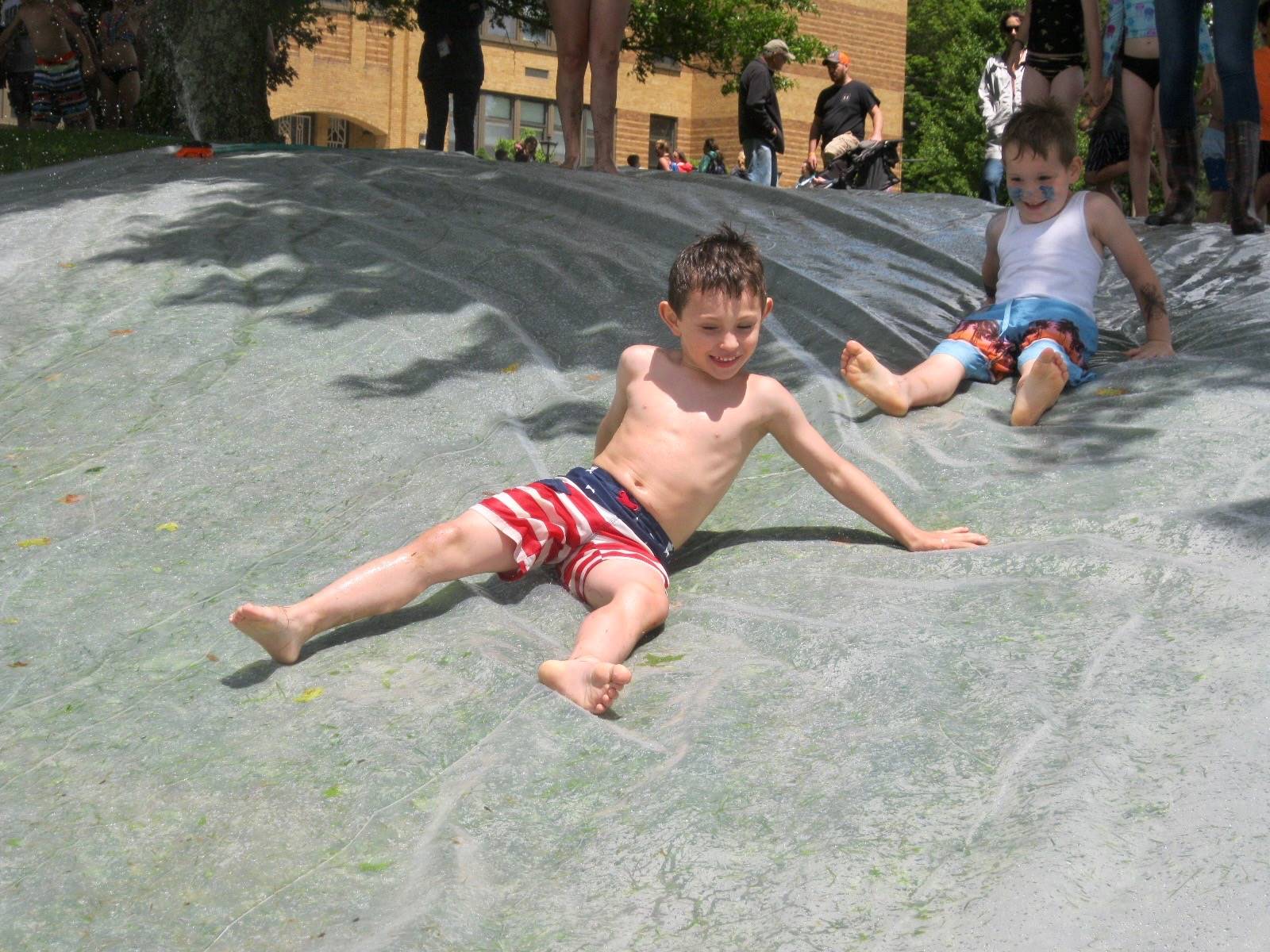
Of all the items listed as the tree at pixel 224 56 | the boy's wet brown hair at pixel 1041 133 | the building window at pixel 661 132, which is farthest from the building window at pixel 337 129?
the boy's wet brown hair at pixel 1041 133

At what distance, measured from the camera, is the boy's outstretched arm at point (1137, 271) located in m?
5.01

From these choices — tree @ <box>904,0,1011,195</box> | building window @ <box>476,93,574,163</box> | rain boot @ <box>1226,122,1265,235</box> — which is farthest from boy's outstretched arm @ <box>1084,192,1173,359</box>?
tree @ <box>904,0,1011,195</box>

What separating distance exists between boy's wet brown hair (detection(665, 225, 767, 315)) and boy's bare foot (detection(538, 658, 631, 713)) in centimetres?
107

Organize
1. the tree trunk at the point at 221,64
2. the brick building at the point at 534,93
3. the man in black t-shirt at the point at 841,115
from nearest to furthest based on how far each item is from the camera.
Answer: the tree trunk at the point at 221,64
the man in black t-shirt at the point at 841,115
the brick building at the point at 534,93

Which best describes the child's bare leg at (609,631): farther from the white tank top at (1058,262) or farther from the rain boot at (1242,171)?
the rain boot at (1242,171)

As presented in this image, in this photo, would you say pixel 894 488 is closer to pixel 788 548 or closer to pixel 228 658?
pixel 788 548

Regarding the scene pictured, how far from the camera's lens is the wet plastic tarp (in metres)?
2.29

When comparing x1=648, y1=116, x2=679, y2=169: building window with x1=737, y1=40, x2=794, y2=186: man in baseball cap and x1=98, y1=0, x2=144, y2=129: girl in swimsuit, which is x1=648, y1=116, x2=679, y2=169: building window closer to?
x1=737, y1=40, x2=794, y2=186: man in baseball cap

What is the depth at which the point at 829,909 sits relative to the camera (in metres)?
2.22

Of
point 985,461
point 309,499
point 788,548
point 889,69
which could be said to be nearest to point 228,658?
point 309,499

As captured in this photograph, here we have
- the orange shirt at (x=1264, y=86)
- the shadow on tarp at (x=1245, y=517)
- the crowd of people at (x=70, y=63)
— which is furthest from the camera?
the crowd of people at (x=70, y=63)

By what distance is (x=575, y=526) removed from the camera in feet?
11.4

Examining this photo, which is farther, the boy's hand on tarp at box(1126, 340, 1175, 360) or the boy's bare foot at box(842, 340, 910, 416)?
the boy's hand on tarp at box(1126, 340, 1175, 360)

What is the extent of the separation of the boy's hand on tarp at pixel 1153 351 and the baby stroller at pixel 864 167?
8221mm
